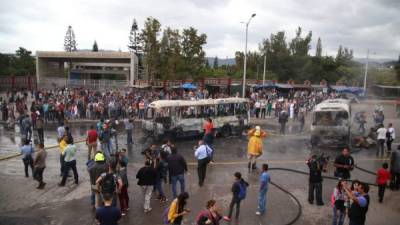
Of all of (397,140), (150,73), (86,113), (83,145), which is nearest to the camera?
(83,145)

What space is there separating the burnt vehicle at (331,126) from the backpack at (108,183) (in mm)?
13384

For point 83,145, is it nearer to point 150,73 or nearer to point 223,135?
point 223,135

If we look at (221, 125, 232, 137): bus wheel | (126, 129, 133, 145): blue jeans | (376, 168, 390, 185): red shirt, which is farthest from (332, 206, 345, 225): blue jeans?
(221, 125, 232, 137): bus wheel

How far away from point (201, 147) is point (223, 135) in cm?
997

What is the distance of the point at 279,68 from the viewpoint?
73.6 meters

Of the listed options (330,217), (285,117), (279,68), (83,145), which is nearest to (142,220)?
(330,217)

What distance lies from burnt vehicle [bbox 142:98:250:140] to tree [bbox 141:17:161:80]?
82.5ft

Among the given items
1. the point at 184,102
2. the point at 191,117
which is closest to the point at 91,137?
the point at 184,102

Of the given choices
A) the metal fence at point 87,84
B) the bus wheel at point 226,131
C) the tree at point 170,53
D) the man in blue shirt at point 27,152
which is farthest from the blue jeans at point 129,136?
the metal fence at point 87,84

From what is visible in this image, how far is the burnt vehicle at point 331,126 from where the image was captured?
19.0m

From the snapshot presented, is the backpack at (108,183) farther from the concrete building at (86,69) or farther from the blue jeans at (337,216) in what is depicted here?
the concrete building at (86,69)

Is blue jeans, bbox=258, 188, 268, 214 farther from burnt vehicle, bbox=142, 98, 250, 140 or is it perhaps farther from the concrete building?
the concrete building

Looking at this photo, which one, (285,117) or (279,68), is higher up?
(279,68)

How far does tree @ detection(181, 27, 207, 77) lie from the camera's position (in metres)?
44.8
